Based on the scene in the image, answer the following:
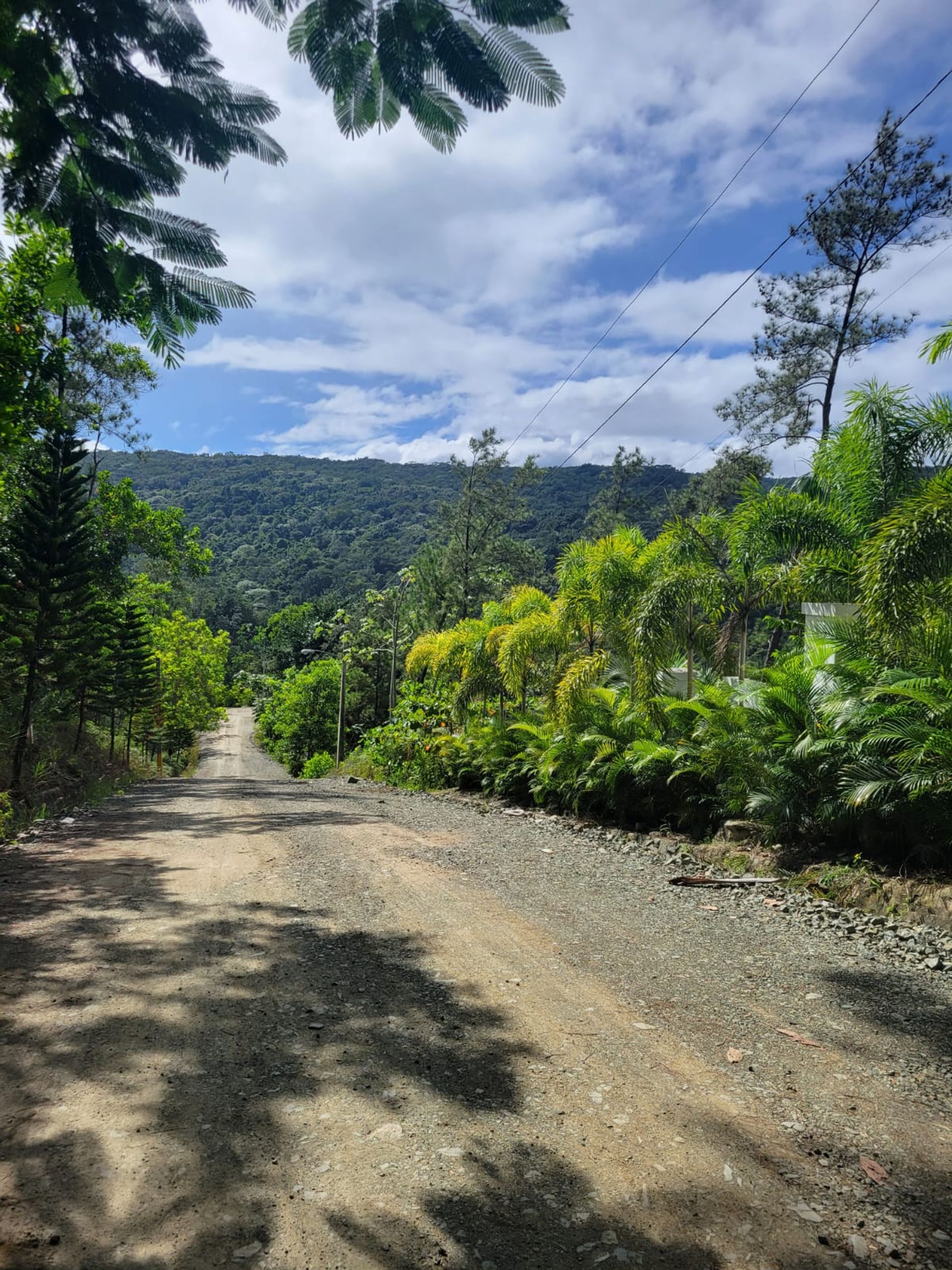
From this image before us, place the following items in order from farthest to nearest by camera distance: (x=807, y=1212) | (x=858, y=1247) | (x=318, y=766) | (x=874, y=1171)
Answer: (x=318, y=766) < (x=874, y=1171) < (x=807, y=1212) < (x=858, y=1247)

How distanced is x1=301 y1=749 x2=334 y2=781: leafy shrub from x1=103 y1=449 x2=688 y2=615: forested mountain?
132 feet

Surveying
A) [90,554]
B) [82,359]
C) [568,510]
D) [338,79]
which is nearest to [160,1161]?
[338,79]

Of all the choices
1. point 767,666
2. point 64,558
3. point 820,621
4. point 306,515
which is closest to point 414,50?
point 820,621

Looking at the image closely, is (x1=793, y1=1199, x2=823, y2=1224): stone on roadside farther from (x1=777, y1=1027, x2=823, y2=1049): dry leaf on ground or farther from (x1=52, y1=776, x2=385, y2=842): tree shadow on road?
(x1=52, y1=776, x2=385, y2=842): tree shadow on road

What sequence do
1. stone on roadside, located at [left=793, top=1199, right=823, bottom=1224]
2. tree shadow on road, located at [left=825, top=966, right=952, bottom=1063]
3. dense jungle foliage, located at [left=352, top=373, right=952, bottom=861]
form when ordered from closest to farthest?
1. stone on roadside, located at [left=793, top=1199, right=823, bottom=1224]
2. tree shadow on road, located at [left=825, top=966, right=952, bottom=1063]
3. dense jungle foliage, located at [left=352, top=373, right=952, bottom=861]

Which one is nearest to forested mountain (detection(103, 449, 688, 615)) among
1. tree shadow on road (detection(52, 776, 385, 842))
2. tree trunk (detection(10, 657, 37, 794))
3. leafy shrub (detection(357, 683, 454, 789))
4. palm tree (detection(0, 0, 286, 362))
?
leafy shrub (detection(357, 683, 454, 789))

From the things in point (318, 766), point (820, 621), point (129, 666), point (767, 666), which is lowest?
point (318, 766)

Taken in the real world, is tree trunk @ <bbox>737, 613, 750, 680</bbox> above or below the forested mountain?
below

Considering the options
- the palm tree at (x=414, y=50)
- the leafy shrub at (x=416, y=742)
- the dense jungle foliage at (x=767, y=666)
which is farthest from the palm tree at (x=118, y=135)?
the leafy shrub at (x=416, y=742)

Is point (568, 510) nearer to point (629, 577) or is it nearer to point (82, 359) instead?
point (82, 359)

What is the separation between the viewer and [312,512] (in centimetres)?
12850

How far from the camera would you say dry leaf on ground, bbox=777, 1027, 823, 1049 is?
12.5ft

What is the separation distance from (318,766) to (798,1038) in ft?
97.8

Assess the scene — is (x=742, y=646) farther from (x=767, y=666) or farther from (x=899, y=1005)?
(x=899, y=1005)
